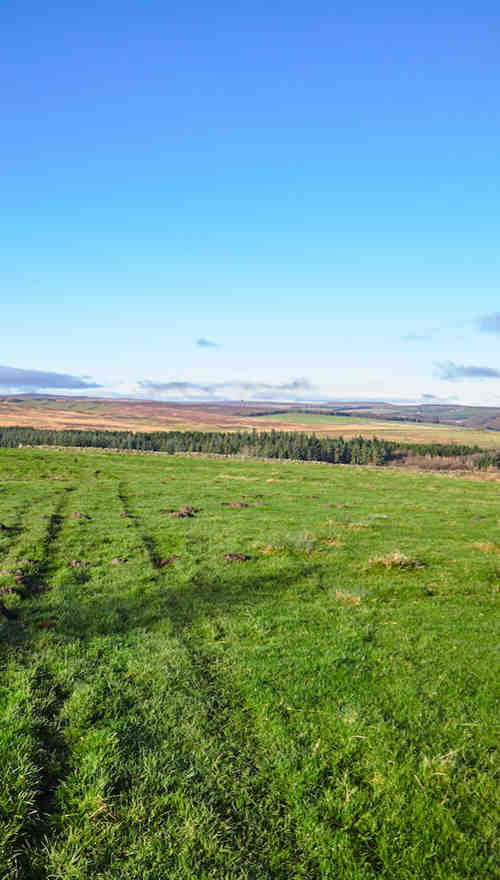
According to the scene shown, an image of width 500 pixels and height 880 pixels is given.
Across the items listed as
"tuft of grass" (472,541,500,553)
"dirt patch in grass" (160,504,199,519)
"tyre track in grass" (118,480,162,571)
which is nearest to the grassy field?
"tyre track in grass" (118,480,162,571)

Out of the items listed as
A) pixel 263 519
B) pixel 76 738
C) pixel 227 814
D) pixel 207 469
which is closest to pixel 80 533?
pixel 263 519

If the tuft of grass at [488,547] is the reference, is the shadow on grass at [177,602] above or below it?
below

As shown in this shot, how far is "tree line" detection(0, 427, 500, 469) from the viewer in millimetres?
122000

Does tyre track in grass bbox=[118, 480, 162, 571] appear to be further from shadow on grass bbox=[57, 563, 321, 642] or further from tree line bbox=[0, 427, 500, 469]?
tree line bbox=[0, 427, 500, 469]

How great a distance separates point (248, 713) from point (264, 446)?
120m

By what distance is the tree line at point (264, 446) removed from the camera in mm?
122000

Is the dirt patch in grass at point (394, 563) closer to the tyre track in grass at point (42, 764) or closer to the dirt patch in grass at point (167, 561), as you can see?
the dirt patch in grass at point (167, 561)

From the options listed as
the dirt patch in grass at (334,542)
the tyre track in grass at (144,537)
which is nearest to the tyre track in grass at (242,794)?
the tyre track in grass at (144,537)

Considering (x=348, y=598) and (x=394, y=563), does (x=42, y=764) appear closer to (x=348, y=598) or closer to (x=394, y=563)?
(x=348, y=598)

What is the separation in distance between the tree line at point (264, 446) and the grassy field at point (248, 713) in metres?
108

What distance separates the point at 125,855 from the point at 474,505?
109 ft

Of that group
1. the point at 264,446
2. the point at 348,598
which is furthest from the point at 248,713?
the point at 264,446

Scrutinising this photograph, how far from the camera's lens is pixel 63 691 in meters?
7.29

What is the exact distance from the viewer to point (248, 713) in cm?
695
